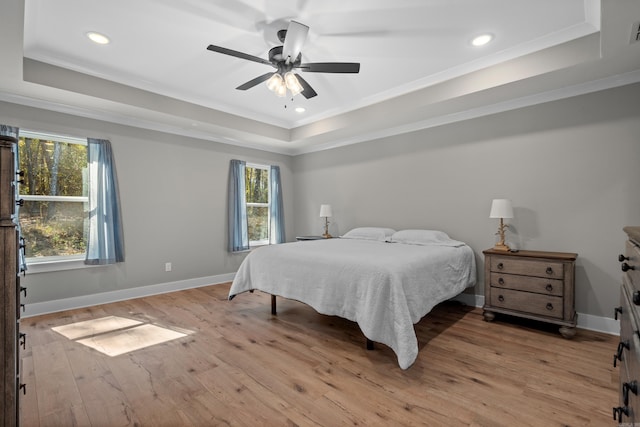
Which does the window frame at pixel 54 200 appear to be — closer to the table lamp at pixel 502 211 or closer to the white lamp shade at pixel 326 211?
the white lamp shade at pixel 326 211

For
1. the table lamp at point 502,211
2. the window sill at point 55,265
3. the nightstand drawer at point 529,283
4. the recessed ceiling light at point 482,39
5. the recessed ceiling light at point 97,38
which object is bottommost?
the nightstand drawer at point 529,283

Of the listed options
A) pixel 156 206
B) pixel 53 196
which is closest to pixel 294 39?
pixel 156 206

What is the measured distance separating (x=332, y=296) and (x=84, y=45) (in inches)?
123

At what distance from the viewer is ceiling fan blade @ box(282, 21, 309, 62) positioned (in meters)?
2.13

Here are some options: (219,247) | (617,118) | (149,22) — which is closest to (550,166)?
(617,118)

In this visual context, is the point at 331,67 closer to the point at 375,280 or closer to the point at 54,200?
the point at 375,280

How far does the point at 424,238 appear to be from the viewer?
3.66 meters

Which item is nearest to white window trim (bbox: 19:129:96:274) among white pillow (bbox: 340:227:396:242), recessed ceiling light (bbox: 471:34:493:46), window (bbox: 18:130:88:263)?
window (bbox: 18:130:88:263)

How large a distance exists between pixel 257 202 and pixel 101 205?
2422mm

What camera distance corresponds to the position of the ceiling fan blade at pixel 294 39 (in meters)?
2.13

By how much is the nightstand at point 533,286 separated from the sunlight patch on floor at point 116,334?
121 inches

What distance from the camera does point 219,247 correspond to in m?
4.91

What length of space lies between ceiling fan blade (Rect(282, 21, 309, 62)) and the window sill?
11.2 feet

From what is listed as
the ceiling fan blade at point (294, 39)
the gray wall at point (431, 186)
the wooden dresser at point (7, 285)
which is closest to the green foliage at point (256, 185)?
the gray wall at point (431, 186)
